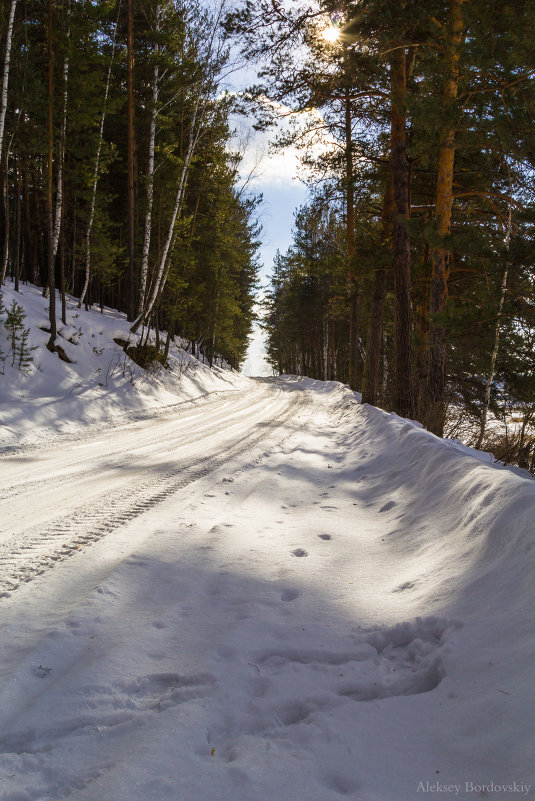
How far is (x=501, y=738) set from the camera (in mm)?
1521

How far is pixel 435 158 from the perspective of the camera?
393 inches

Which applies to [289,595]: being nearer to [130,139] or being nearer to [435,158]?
[435,158]

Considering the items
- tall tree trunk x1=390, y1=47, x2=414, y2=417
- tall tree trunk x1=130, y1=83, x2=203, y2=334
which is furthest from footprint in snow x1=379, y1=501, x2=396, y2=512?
tall tree trunk x1=130, y1=83, x2=203, y2=334

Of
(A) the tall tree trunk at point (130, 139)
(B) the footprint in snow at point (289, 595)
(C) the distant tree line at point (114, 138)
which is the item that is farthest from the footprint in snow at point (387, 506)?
(A) the tall tree trunk at point (130, 139)

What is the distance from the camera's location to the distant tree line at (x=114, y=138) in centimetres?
1162

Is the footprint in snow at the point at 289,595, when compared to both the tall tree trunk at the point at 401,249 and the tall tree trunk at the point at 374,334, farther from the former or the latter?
the tall tree trunk at the point at 374,334

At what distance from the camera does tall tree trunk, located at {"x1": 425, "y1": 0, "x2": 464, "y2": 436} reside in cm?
806

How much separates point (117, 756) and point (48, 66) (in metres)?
14.9

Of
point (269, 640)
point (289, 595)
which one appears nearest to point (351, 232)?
point (289, 595)

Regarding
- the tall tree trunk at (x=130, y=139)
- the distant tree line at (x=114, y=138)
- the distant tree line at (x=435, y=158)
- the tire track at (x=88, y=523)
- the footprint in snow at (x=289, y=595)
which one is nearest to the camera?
the footprint in snow at (x=289, y=595)

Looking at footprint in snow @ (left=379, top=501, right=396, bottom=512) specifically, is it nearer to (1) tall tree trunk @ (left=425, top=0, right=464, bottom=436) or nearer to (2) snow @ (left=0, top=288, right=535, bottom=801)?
(2) snow @ (left=0, top=288, right=535, bottom=801)

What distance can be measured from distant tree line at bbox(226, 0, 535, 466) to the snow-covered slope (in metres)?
6.74

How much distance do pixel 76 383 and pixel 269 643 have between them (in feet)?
35.4

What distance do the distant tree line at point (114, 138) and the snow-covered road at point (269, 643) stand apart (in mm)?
10273
